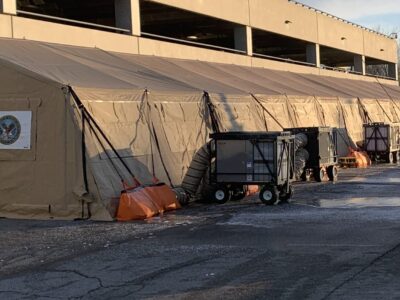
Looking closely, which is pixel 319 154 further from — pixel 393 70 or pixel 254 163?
pixel 393 70

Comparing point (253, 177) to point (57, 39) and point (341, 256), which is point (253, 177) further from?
point (57, 39)

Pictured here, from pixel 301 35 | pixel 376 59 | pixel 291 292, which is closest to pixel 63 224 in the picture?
pixel 291 292

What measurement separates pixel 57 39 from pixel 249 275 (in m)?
12.5

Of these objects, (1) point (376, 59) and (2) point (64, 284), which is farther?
(1) point (376, 59)

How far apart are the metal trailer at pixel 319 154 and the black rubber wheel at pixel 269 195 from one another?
566 centimetres

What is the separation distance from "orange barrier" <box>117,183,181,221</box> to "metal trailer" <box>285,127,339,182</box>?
6.87 meters

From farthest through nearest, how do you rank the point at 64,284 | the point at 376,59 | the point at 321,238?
the point at 376,59, the point at 321,238, the point at 64,284

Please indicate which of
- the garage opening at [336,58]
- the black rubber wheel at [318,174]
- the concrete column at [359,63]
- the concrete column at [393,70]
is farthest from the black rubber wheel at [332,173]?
the concrete column at [393,70]

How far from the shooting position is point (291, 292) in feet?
22.1

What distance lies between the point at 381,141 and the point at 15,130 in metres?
18.9

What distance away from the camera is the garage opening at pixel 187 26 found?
29.0 meters

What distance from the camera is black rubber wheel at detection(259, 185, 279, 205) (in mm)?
14453

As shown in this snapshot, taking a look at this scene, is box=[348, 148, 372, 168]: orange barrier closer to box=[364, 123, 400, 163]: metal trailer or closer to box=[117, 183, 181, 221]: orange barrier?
box=[364, 123, 400, 163]: metal trailer

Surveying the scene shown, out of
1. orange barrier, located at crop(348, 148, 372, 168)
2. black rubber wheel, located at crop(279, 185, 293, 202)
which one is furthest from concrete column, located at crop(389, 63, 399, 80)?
black rubber wheel, located at crop(279, 185, 293, 202)
